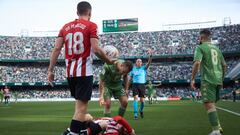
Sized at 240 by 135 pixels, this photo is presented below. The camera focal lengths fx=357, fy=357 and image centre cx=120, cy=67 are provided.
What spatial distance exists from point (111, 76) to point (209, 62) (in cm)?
276

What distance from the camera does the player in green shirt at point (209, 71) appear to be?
8.20 m

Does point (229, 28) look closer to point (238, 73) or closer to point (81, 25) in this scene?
point (238, 73)

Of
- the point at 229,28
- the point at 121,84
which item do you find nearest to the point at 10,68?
the point at 229,28

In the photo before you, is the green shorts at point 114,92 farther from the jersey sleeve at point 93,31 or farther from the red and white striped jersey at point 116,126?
the jersey sleeve at point 93,31

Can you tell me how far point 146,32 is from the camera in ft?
255

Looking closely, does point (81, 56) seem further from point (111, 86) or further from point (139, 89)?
point (139, 89)

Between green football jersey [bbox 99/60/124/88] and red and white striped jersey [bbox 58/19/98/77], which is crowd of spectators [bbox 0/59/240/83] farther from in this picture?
red and white striped jersey [bbox 58/19/98/77]

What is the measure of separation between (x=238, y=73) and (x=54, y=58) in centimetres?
5547

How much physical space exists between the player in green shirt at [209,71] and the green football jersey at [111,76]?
7.33ft

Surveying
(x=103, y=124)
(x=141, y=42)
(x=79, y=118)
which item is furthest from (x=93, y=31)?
(x=141, y=42)

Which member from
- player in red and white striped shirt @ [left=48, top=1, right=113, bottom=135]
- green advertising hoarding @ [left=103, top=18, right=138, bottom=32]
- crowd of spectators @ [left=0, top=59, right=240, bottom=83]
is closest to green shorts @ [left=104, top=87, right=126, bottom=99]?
player in red and white striped shirt @ [left=48, top=1, right=113, bottom=135]

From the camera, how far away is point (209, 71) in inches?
333

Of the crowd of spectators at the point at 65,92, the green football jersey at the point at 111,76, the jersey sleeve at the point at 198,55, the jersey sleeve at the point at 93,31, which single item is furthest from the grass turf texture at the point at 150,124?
the crowd of spectators at the point at 65,92

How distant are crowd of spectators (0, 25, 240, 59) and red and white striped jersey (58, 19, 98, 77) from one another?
63631 mm
